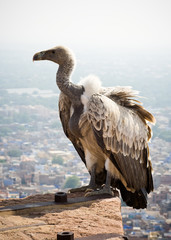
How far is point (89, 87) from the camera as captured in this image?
5.85 meters

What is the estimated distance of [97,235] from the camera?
401 centimetres

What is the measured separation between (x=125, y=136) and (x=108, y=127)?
0.98ft

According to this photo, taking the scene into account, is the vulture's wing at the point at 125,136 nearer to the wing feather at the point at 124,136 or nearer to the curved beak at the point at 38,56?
the wing feather at the point at 124,136

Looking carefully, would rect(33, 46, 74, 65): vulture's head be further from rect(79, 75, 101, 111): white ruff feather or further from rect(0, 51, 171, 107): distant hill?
rect(0, 51, 171, 107): distant hill

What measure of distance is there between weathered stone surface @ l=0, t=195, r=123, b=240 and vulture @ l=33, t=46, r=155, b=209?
90cm

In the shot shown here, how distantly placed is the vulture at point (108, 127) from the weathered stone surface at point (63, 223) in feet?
2.95

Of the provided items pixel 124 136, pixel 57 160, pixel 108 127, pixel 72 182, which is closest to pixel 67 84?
pixel 108 127

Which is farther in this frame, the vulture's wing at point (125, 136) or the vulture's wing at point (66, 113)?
the vulture's wing at point (66, 113)

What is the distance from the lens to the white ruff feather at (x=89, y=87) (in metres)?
5.79

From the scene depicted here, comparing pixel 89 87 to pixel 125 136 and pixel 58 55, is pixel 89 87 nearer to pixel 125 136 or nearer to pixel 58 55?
pixel 58 55

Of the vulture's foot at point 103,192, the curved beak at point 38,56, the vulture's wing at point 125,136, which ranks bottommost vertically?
the vulture's foot at point 103,192

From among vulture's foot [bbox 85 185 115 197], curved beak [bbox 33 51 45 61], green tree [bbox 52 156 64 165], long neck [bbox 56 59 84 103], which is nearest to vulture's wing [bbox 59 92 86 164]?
long neck [bbox 56 59 84 103]

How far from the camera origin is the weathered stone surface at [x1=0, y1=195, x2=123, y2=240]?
4012 mm

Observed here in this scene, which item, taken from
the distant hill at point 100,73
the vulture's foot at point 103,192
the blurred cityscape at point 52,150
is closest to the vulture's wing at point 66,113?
the vulture's foot at point 103,192
